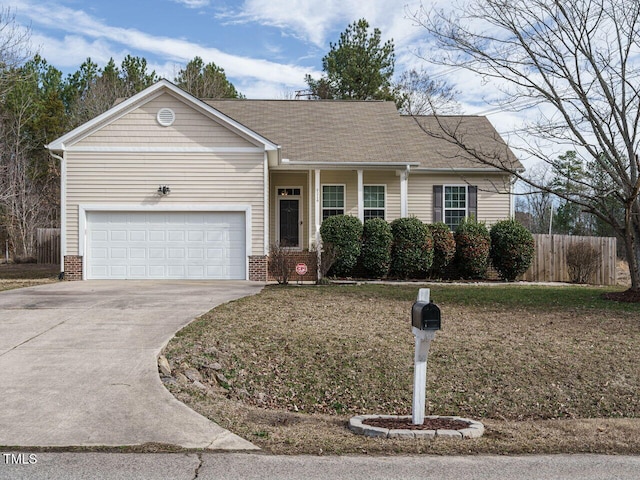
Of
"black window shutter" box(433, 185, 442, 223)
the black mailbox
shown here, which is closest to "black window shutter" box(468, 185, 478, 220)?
"black window shutter" box(433, 185, 442, 223)

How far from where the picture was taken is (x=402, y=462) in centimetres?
496

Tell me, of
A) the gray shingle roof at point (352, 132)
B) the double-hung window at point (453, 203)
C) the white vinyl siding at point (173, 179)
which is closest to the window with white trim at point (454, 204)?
the double-hung window at point (453, 203)

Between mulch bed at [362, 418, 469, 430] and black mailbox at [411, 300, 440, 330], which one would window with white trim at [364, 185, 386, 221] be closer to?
mulch bed at [362, 418, 469, 430]

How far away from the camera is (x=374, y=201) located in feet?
69.3

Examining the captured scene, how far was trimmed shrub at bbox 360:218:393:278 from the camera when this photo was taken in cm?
1827

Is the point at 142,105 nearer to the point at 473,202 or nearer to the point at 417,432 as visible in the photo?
the point at 473,202

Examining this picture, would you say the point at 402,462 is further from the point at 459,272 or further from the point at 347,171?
the point at 347,171

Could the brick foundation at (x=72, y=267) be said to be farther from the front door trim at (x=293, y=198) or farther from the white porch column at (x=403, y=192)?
the white porch column at (x=403, y=192)

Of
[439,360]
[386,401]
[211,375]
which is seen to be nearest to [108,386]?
[211,375]

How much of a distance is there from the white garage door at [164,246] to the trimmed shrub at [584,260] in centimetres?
1109

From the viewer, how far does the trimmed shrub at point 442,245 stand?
61.6 ft

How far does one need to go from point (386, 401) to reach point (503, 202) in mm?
15663

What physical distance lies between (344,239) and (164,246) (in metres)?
5.23

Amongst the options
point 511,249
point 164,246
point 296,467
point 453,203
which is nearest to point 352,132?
point 453,203
